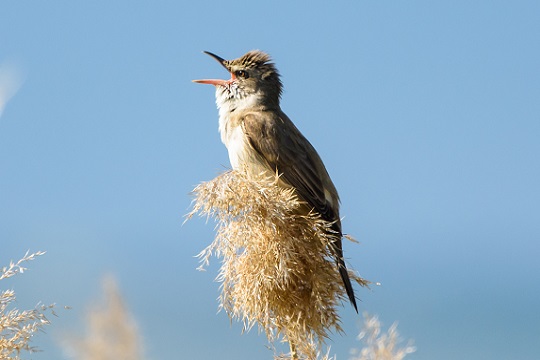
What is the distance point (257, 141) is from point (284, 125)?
38 centimetres

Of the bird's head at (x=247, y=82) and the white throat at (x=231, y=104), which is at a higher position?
the bird's head at (x=247, y=82)

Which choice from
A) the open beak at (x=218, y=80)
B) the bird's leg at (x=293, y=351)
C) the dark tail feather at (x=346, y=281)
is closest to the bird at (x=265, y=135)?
the open beak at (x=218, y=80)

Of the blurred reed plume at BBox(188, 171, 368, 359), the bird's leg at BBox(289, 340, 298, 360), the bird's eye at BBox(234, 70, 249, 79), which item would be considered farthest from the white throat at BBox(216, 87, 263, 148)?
the bird's leg at BBox(289, 340, 298, 360)

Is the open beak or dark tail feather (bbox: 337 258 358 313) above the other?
the open beak

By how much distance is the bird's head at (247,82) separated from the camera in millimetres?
5016

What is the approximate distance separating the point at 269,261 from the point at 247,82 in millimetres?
2517

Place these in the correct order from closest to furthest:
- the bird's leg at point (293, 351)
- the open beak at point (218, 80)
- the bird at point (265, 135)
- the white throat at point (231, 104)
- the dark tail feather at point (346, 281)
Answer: the bird's leg at point (293, 351) < the dark tail feather at point (346, 281) < the bird at point (265, 135) < the white throat at point (231, 104) < the open beak at point (218, 80)

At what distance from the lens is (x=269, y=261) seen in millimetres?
2795

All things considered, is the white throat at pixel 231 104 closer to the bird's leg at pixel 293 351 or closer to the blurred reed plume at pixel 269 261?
the blurred reed plume at pixel 269 261

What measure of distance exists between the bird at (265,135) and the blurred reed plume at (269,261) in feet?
3.09

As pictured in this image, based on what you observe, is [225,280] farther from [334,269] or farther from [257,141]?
Result: [257,141]

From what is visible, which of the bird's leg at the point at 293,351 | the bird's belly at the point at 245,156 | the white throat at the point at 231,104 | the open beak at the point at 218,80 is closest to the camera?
the bird's leg at the point at 293,351

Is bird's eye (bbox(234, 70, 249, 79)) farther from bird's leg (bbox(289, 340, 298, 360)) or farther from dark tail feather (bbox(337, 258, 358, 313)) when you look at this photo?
bird's leg (bbox(289, 340, 298, 360))

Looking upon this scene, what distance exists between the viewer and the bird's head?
16.5 feet
